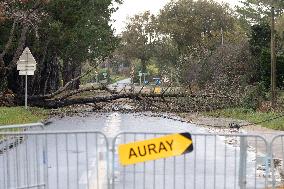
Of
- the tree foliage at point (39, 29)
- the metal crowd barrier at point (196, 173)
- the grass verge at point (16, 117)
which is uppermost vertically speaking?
the tree foliage at point (39, 29)

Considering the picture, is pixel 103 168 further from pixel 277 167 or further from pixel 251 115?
pixel 251 115

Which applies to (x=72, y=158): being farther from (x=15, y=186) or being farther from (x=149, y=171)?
(x=15, y=186)

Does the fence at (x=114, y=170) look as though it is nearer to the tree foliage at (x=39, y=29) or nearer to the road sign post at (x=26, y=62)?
the road sign post at (x=26, y=62)

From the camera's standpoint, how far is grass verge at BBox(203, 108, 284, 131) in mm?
23109

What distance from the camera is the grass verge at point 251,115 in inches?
910

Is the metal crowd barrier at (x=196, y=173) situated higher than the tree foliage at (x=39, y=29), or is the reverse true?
the tree foliage at (x=39, y=29)

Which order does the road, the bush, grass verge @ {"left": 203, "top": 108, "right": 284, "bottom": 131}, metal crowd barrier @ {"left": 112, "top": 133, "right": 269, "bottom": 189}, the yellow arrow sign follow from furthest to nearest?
1. the bush
2. grass verge @ {"left": 203, "top": 108, "right": 284, "bottom": 131}
3. the road
4. metal crowd barrier @ {"left": 112, "top": 133, "right": 269, "bottom": 189}
5. the yellow arrow sign

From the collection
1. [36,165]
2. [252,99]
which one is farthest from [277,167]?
[252,99]

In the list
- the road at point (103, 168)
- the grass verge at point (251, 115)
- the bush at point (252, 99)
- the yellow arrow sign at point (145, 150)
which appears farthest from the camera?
the bush at point (252, 99)

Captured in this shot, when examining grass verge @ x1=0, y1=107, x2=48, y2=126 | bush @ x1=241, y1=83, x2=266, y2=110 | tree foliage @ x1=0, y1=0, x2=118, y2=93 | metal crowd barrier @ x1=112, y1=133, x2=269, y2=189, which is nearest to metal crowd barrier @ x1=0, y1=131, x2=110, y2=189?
metal crowd barrier @ x1=112, y1=133, x2=269, y2=189

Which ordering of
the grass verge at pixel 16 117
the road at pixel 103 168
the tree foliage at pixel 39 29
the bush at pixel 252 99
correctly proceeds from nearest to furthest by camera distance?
the road at pixel 103 168, the grass verge at pixel 16 117, the tree foliage at pixel 39 29, the bush at pixel 252 99

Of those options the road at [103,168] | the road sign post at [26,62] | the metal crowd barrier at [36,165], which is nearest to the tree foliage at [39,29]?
the road sign post at [26,62]

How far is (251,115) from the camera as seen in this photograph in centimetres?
2750

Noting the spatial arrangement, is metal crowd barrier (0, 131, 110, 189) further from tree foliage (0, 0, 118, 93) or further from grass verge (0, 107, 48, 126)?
tree foliage (0, 0, 118, 93)
